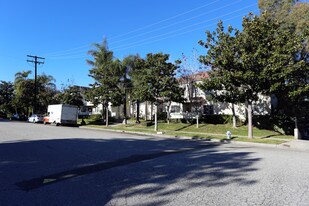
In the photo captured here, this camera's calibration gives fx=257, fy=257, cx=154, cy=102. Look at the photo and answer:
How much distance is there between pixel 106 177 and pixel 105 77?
2763 centimetres

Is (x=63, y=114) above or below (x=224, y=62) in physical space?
below

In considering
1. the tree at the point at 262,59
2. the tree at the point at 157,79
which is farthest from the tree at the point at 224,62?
the tree at the point at 157,79

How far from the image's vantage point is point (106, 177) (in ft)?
21.9

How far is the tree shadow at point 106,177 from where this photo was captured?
5.17 meters


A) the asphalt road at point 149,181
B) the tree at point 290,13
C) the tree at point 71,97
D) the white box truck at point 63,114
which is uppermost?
the tree at point 290,13

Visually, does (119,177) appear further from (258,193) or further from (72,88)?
(72,88)

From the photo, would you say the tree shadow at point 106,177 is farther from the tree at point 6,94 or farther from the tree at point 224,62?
the tree at point 6,94

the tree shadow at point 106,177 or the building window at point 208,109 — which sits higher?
the building window at point 208,109

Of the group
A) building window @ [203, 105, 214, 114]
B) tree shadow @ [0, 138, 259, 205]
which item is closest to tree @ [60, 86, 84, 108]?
building window @ [203, 105, 214, 114]

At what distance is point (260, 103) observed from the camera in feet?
93.9

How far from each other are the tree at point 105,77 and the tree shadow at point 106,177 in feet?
71.6

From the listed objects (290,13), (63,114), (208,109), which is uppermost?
(290,13)

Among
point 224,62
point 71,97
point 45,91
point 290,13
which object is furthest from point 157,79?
point 45,91

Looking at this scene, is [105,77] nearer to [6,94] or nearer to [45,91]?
[45,91]
